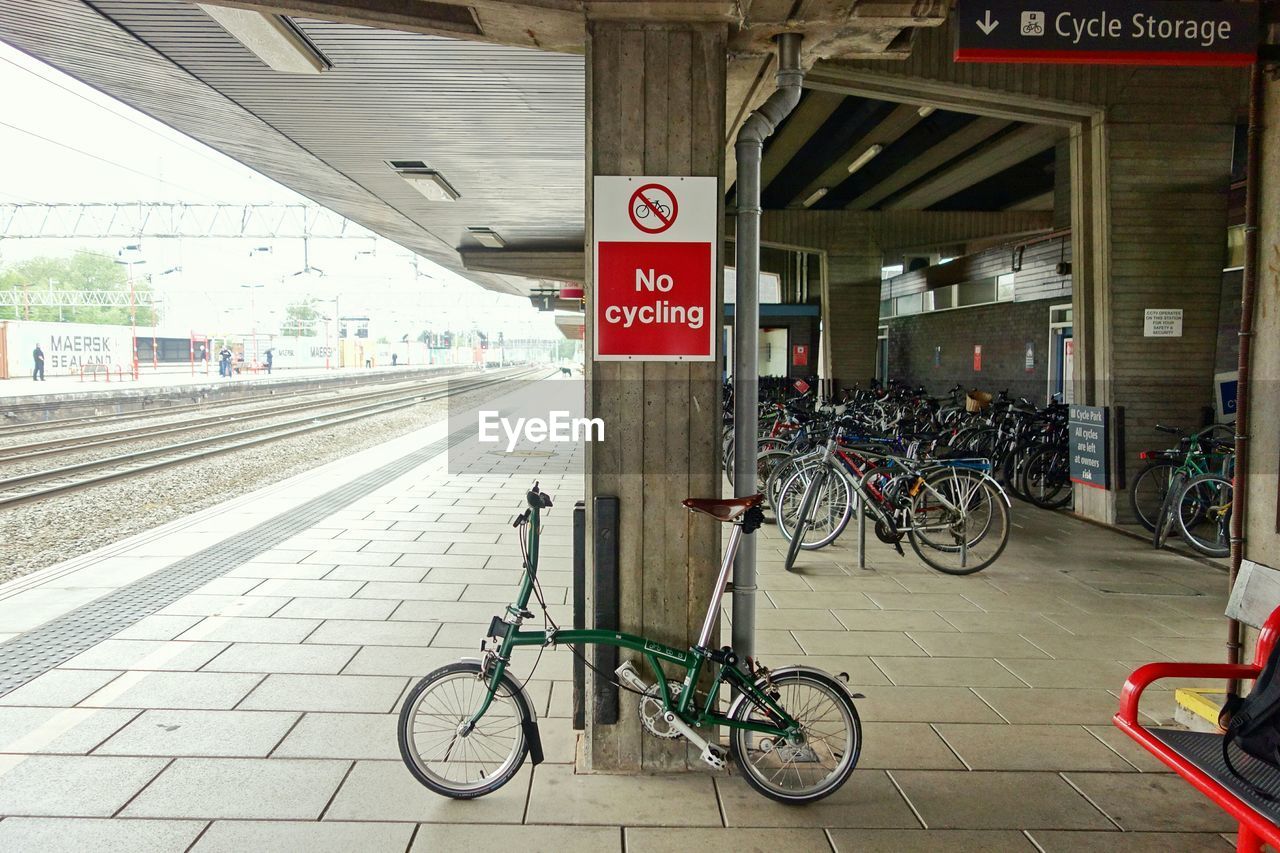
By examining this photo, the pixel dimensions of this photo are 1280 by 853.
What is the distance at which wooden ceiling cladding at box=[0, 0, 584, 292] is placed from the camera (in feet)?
16.5

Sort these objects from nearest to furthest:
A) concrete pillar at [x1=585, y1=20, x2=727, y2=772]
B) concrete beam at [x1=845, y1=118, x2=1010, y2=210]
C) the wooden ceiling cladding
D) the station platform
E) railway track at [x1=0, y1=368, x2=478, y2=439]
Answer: the station platform
concrete pillar at [x1=585, y1=20, x2=727, y2=772]
the wooden ceiling cladding
concrete beam at [x1=845, y1=118, x2=1010, y2=210]
railway track at [x1=0, y1=368, x2=478, y2=439]

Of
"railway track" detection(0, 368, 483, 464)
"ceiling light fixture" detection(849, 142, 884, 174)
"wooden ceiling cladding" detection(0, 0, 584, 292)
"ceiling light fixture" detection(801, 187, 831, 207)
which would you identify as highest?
"ceiling light fixture" detection(801, 187, 831, 207)

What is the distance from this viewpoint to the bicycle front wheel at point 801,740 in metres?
3.18

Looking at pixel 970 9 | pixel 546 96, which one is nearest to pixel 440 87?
pixel 546 96

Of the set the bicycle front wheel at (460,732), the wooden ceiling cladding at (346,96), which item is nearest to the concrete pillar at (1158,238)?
the wooden ceiling cladding at (346,96)

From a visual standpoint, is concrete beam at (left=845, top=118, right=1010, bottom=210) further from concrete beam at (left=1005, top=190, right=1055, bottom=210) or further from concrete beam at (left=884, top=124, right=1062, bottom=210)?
concrete beam at (left=1005, top=190, right=1055, bottom=210)

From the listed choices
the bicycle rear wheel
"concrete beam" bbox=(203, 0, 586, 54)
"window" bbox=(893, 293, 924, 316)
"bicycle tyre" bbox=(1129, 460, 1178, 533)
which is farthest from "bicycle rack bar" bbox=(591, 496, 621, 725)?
"window" bbox=(893, 293, 924, 316)

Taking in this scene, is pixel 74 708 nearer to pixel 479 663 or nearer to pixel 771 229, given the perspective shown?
pixel 479 663

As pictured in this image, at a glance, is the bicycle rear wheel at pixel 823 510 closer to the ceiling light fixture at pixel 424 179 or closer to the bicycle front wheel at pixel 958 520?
the bicycle front wheel at pixel 958 520

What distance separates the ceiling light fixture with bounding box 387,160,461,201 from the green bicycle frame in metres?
6.40

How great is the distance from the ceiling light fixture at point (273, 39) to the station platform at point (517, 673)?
10.3ft

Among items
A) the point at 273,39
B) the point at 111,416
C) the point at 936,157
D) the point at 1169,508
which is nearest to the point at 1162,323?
the point at 1169,508

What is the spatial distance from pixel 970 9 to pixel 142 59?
4.88 meters

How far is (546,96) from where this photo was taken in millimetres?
6289
